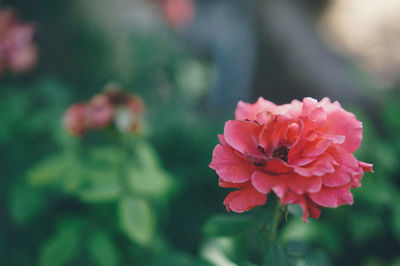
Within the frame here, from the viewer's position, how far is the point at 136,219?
1.09 meters

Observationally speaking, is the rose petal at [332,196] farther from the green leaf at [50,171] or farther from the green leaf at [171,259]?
the green leaf at [50,171]

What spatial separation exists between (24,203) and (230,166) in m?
1.02

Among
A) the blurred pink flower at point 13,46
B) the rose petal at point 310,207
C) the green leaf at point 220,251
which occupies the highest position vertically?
the blurred pink flower at point 13,46

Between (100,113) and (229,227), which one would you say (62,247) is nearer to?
(100,113)

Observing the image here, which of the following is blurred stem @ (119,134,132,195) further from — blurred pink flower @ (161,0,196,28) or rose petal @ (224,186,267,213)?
blurred pink flower @ (161,0,196,28)

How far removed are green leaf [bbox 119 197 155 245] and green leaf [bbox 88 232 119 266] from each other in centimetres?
11

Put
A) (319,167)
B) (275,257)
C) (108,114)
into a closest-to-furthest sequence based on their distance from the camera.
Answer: (319,167) < (275,257) < (108,114)

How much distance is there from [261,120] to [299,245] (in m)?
0.37

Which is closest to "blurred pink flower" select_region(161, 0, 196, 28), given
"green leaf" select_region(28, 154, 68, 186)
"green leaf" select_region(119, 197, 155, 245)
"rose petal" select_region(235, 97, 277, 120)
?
"green leaf" select_region(28, 154, 68, 186)

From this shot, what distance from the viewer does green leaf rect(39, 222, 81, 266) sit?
1.09 metres

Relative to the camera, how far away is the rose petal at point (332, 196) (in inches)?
23.1

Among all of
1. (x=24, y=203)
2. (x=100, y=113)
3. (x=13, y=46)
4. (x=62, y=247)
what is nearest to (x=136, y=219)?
(x=62, y=247)

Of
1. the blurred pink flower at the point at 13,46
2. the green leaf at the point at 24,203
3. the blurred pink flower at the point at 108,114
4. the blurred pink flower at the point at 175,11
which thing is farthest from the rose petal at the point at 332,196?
the blurred pink flower at the point at 175,11

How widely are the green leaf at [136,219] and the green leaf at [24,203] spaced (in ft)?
1.41
